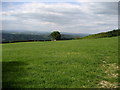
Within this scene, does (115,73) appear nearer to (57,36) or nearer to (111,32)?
(111,32)

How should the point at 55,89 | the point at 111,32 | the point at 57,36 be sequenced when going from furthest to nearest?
the point at 57,36, the point at 111,32, the point at 55,89

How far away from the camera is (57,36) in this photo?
4818 inches

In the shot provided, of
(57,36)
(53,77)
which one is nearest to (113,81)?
(53,77)

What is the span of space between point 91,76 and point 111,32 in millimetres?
79449


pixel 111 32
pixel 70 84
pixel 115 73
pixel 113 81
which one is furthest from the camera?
pixel 111 32

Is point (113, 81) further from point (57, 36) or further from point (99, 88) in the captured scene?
point (57, 36)

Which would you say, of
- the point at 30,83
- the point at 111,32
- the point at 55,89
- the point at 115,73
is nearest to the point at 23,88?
the point at 30,83

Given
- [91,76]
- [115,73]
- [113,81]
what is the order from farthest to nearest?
[115,73] → [91,76] → [113,81]

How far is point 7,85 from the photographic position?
8648 millimetres

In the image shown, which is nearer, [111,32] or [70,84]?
[70,84]

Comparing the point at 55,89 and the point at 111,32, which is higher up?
the point at 111,32

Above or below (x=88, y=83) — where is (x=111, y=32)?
above

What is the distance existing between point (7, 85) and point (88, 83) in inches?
200

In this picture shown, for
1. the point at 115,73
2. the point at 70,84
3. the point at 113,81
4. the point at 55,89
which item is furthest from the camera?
the point at 115,73
